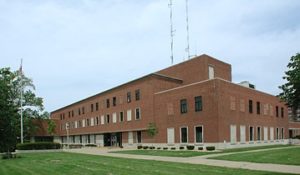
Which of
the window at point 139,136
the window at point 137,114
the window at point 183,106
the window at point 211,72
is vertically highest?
the window at point 211,72

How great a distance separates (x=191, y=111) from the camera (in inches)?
1865

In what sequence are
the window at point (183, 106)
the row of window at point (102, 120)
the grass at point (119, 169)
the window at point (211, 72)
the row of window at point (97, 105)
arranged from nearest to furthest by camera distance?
1. the grass at point (119, 169)
2. the window at point (183, 106)
3. the window at point (211, 72)
4. the row of window at point (97, 105)
5. the row of window at point (102, 120)

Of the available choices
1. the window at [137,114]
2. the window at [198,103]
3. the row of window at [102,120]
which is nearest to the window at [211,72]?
the window at [198,103]

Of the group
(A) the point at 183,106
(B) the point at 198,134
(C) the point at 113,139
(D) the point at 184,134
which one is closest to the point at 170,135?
(D) the point at 184,134

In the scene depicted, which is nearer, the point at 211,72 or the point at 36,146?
the point at 36,146

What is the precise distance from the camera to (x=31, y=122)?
3263 inches

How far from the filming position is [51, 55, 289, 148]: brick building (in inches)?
1767

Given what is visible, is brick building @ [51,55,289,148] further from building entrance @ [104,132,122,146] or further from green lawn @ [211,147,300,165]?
green lawn @ [211,147,300,165]

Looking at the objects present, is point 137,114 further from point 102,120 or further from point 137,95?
point 102,120

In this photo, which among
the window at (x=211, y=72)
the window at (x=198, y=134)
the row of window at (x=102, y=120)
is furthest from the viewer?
the row of window at (x=102, y=120)

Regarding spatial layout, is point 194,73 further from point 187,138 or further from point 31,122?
point 31,122

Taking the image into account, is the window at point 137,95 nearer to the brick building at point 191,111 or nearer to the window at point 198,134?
the brick building at point 191,111

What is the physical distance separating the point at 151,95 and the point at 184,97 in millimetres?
8383

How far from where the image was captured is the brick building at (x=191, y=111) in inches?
1767
